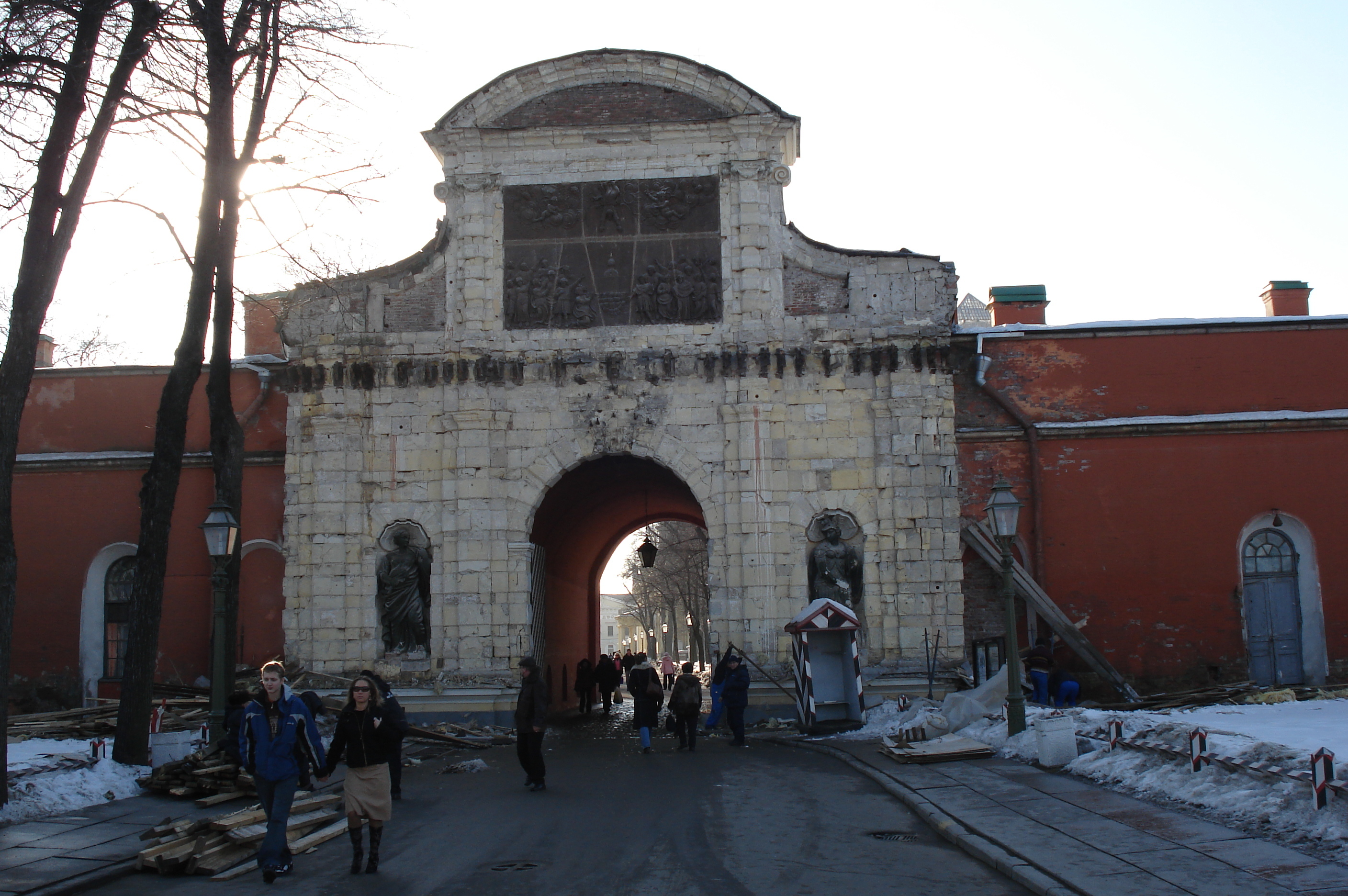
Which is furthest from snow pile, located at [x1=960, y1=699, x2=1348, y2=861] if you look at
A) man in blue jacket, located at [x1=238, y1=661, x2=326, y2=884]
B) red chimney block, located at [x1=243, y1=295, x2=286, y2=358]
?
red chimney block, located at [x1=243, y1=295, x2=286, y2=358]

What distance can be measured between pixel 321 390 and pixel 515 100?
6.41 metres

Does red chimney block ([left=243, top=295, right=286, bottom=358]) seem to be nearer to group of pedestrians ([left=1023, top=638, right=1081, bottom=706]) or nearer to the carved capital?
the carved capital

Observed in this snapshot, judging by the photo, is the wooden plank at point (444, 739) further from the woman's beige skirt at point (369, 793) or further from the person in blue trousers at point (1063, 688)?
the person in blue trousers at point (1063, 688)

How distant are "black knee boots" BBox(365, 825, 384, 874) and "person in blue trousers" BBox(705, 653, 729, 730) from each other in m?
9.57

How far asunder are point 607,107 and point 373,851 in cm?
1582

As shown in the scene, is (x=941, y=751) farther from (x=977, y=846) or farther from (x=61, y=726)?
(x=61, y=726)

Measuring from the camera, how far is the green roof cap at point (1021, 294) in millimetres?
25719

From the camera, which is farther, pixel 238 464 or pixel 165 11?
pixel 238 464

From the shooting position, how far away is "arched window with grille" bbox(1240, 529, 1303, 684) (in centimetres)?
2133

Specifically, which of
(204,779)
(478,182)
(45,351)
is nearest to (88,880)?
(204,779)

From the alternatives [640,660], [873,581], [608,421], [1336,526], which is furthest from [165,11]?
[1336,526]

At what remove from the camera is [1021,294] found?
84.6 ft

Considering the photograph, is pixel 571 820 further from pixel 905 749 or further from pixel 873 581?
pixel 873 581

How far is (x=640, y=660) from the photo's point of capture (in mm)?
26078
